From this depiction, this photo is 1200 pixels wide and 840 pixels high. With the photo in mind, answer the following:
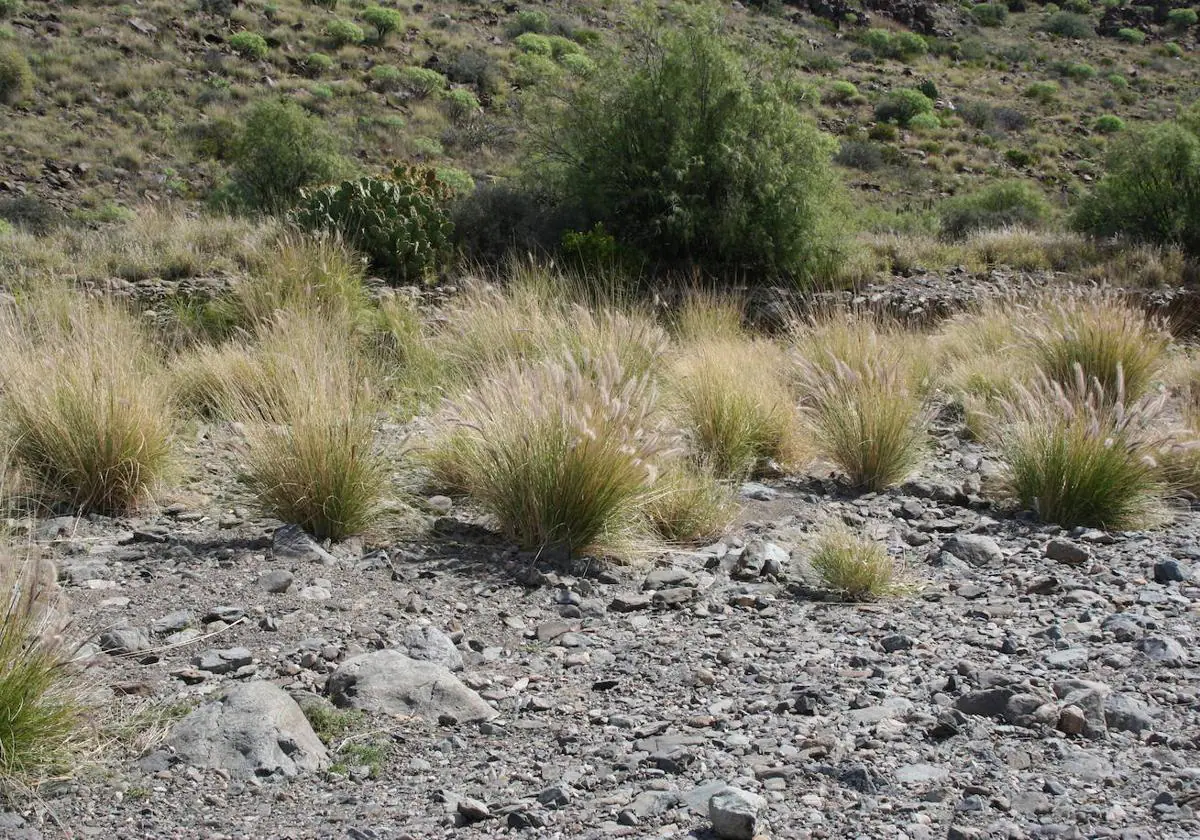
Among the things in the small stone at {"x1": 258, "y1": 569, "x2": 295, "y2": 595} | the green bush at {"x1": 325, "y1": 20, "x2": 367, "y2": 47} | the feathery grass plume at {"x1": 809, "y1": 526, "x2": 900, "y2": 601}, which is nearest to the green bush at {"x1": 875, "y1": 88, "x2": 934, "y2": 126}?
the green bush at {"x1": 325, "y1": 20, "x2": 367, "y2": 47}

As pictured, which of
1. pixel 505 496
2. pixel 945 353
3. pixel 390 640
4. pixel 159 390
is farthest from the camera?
pixel 945 353

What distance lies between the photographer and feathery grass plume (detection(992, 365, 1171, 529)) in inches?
253

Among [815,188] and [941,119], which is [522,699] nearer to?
[815,188]

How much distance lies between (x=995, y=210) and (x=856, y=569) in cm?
2134

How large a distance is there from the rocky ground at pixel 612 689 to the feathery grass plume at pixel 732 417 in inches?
57.6

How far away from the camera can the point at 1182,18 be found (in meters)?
49.5

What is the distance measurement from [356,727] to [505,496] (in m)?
2.07

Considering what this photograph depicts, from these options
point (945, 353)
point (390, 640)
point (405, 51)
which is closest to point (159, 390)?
point (390, 640)

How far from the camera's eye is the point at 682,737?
3.60m

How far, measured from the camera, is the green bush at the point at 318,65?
30578 mm

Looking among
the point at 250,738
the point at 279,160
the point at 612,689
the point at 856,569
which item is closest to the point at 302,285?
the point at 856,569

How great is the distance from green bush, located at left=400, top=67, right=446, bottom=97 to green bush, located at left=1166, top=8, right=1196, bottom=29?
1389 inches

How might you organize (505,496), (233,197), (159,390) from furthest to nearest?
(233,197) < (159,390) < (505,496)

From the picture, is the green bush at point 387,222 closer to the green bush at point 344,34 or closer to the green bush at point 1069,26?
the green bush at point 344,34
